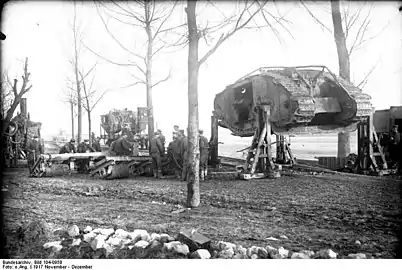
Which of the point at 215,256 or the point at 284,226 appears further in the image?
the point at 284,226

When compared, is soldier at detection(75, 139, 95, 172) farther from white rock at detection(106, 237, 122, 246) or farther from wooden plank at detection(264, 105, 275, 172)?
white rock at detection(106, 237, 122, 246)

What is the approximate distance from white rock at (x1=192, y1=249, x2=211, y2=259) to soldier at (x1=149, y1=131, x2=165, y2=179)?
15.0 ft

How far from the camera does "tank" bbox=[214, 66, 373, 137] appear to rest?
6.24 meters

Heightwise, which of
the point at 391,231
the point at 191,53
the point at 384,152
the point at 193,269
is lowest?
the point at 193,269

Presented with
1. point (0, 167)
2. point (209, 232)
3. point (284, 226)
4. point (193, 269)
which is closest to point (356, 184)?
point (284, 226)

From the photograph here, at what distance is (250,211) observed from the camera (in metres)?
4.22

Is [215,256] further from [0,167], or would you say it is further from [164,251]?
[0,167]

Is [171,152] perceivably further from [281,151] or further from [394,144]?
[394,144]

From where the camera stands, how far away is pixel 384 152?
23.9ft

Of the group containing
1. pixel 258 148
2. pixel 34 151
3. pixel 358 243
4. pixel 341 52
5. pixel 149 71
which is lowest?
pixel 358 243

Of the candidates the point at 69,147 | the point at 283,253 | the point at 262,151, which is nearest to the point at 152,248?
the point at 283,253

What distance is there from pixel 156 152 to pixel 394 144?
17.4 feet

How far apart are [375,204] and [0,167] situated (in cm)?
506

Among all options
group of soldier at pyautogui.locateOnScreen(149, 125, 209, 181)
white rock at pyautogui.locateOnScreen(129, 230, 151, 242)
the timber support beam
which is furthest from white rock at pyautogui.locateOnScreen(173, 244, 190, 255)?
group of soldier at pyautogui.locateOnScreen(149, 125, 209, 181)
